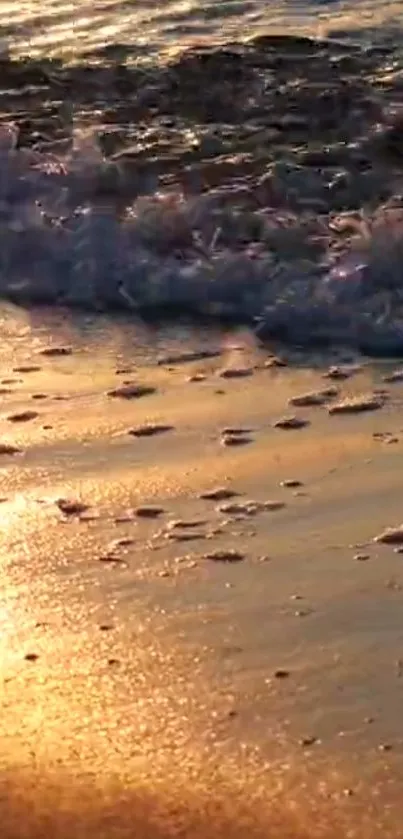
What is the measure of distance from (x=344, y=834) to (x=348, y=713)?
0.31 metres

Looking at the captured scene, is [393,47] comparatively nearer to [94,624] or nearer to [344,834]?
[94,624]

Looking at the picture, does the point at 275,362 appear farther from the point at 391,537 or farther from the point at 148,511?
the point at 391,537

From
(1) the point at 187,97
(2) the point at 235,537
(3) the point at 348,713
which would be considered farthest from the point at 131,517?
(1) the point at 187,97

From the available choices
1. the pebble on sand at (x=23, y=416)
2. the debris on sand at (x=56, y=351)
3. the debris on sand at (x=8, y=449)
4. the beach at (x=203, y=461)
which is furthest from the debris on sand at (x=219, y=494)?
the debris on sand at (x=56, y=351)

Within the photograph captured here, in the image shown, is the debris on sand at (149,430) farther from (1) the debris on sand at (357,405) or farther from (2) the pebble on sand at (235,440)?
(1) the debris on sand at (357,405)

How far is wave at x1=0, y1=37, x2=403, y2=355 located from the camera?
184 inches

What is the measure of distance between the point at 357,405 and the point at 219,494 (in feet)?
1.93

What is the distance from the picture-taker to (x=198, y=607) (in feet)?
9.87

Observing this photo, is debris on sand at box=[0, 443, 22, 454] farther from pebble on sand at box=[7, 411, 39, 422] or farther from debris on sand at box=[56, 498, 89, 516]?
debris on sand at box=[56, 498, 89, 516]

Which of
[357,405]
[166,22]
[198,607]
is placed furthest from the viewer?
[166,22]

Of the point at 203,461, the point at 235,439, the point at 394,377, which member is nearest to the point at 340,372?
the point at 394,377

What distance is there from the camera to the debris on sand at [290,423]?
12.6 ft

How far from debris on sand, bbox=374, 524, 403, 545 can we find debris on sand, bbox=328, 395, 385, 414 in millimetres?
697

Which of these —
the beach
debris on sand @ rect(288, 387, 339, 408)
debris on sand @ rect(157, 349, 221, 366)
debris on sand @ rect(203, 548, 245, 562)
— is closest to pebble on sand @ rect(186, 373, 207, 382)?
the beach
